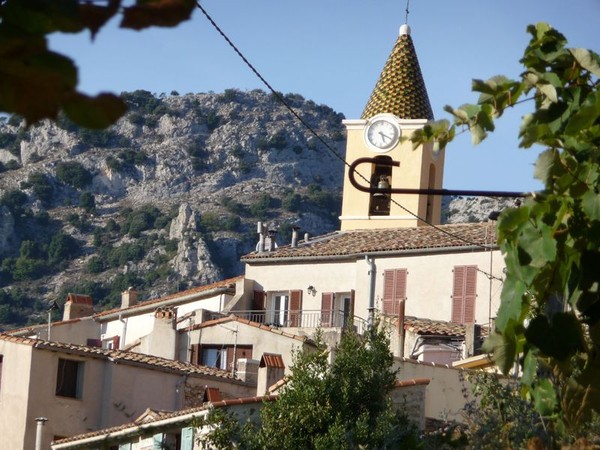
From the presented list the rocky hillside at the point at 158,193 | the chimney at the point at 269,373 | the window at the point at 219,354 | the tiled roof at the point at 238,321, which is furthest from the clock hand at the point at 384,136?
the rocky hillside at the point at 158,193

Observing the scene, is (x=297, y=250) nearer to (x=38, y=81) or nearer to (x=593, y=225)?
(x=593, y=225)

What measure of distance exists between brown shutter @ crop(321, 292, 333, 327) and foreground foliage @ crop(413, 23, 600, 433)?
35.4 metres

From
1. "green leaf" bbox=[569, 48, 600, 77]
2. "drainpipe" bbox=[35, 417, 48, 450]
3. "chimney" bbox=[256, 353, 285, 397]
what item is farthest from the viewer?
"drainpipe" bbox=[35, 417, 48, 450]

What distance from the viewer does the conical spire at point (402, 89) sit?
47.5 m

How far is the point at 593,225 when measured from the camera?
5203 millimetres

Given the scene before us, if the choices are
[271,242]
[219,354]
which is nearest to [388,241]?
[271,242]

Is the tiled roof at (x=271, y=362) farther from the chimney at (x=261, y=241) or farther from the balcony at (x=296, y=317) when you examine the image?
the chimney at (x=261, y=241)

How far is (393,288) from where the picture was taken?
4103cm

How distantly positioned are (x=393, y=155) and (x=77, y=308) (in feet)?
42.9

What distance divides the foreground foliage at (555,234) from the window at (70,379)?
2610cm

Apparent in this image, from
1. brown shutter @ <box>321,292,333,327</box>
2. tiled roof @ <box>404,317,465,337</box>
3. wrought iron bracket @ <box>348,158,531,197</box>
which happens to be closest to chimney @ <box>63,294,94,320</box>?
brown shutter @ <box>321,292,333,327</box>

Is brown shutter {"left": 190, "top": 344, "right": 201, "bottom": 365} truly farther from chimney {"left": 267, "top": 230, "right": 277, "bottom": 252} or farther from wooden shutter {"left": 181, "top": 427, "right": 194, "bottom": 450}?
wooden shutter {"left": 181, "top": 427, "right": 194, "bottom": 450}

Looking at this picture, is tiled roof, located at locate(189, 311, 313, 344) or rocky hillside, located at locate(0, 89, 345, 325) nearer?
tiled roof, located at locate(189, 311, 313, 344)

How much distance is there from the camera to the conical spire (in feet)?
156
